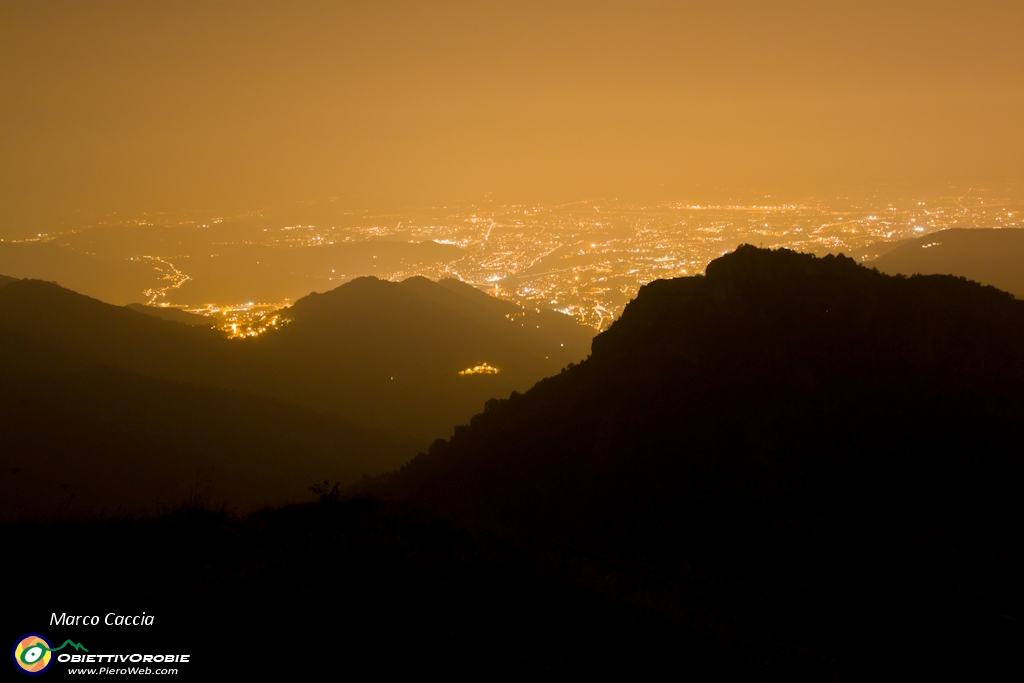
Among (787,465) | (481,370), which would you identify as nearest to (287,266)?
(481,370)

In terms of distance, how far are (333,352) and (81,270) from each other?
15956 centimetres

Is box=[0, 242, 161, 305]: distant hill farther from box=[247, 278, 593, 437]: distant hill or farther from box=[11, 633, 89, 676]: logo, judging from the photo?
box=[11, 633, 89, 676]: logo

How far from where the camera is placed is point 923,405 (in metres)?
14.8

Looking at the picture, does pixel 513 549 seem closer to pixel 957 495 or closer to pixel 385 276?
pixel 957 495

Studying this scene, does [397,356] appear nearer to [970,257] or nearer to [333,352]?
[333,352]

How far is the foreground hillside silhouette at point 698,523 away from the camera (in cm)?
557

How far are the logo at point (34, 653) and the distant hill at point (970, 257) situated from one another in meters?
61.9

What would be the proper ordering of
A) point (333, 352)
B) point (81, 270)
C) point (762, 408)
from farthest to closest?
point (81, 270) < point (333, 352) < point (762, 408)

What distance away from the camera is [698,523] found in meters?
13.6

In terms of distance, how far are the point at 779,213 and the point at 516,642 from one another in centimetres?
17905

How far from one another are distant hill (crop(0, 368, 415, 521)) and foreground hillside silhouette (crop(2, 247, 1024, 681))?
8964 millimetres

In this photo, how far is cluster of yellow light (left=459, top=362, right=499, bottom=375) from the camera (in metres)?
57.7

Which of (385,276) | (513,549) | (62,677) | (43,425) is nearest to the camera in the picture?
(62,677)

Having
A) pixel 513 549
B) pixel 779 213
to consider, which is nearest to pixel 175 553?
pixel 513 549
